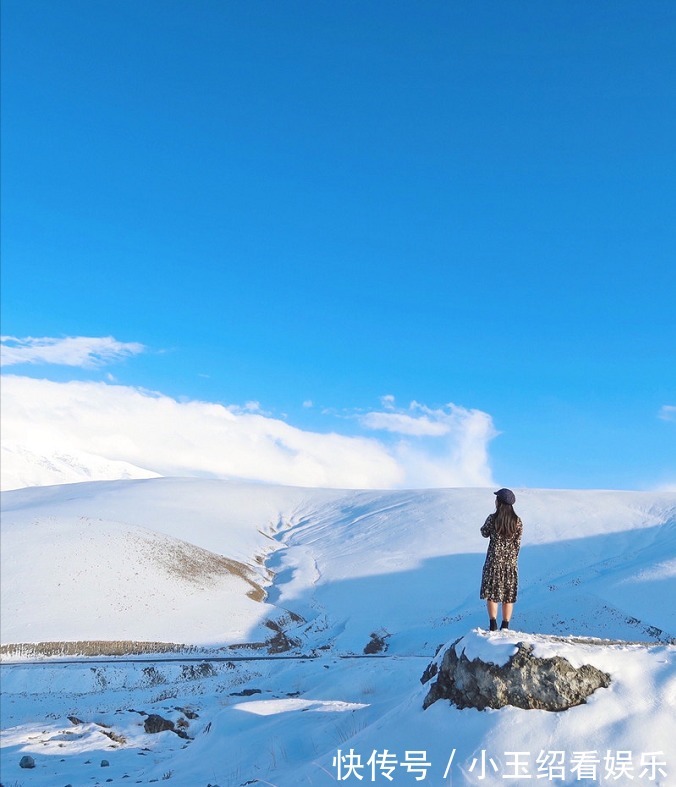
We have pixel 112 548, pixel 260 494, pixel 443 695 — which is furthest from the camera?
pixel 260 494

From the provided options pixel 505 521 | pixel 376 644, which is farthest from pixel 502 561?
pixel 376 644

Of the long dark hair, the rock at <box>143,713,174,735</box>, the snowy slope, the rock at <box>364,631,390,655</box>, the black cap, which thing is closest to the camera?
the black cap

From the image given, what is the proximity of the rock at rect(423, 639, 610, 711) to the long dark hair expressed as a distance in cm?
282

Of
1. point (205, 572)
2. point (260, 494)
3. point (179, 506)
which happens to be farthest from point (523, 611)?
point (260, 494)

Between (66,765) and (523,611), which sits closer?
(66,765)

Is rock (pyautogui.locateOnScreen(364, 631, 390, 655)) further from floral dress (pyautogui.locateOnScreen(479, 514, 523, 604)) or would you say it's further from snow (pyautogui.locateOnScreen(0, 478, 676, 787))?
floral dress (pyautogui.locateOnScreen(479, 514, 523, 604))

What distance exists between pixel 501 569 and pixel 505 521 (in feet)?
2.93

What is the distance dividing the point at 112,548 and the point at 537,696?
167ft

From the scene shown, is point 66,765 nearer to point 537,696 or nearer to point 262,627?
point 537,696

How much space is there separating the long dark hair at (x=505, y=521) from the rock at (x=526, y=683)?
282cm

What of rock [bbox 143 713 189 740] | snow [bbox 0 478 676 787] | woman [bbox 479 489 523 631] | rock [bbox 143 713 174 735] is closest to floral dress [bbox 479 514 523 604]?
woman [bbox 479 489 523 631]

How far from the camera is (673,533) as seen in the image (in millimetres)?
65750

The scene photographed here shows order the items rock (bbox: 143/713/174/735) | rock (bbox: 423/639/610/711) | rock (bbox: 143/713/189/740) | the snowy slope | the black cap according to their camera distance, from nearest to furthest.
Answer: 1. rock (bbox: 423/639/610/711)
2. the black cap
3. rock (bbox: 143/713/189/740)
4. rock (bbox: 143/713/174/735)
5. the snowy slope

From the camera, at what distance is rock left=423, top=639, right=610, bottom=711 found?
776 centimetres
